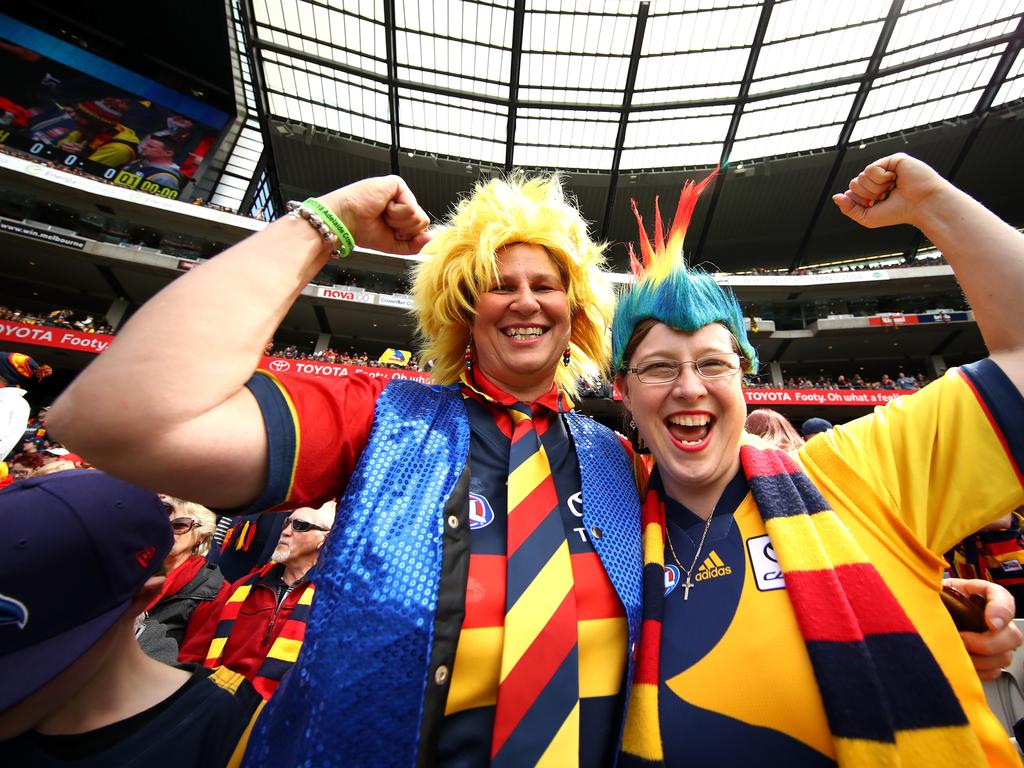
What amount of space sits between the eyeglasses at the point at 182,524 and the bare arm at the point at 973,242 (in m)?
3.87

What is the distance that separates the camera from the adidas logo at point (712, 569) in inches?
46.9

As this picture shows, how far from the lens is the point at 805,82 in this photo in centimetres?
1850

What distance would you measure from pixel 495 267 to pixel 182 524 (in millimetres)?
2917

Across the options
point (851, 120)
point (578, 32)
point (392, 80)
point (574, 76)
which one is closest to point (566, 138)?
point (574, 76)

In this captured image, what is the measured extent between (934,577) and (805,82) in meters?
24.3

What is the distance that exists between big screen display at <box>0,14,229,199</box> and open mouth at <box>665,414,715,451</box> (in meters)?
25.4

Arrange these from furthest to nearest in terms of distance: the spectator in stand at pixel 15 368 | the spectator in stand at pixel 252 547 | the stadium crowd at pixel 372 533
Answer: the spectator in stand at pixel 15 368, the spectator in stand at pixel 252 547, the stadium crowd at pixel 372 533

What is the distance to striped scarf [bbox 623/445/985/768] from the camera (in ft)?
2.92

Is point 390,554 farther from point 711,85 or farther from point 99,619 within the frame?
point 711,85

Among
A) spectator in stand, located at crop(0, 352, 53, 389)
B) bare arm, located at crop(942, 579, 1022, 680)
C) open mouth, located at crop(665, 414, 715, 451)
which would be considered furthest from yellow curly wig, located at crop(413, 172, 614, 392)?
spectator in stand, located at crop(0, 352, 53, 389)

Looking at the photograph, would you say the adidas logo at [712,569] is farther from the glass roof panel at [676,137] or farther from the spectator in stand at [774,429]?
the glass roof panel at [676,137]

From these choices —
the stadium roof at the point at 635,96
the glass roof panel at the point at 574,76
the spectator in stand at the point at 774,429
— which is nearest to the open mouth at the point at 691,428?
the spectator in stand at the point at 774,429

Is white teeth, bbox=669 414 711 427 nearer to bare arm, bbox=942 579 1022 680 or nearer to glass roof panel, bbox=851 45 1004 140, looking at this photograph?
bare arm, bbox=942 579 1022 680

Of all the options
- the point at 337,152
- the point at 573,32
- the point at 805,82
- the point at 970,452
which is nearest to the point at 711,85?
the point at 805,82
